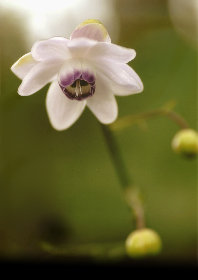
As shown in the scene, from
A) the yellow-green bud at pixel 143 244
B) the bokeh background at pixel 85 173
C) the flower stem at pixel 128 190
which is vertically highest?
the bokeh background at pixel 85 173

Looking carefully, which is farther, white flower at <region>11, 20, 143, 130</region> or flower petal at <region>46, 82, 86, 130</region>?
flower petal at <region>46, 82, 86, 130</region>

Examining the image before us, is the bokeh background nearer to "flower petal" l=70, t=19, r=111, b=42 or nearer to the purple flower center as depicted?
the purple flower center

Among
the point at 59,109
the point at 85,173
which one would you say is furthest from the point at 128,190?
the point at 85,173

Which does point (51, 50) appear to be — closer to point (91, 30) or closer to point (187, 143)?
point (91, 30)

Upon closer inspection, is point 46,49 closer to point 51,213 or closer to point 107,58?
point 107,58

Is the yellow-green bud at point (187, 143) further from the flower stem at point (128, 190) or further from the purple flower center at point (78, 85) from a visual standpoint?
the purple flower center at point (78, 85)

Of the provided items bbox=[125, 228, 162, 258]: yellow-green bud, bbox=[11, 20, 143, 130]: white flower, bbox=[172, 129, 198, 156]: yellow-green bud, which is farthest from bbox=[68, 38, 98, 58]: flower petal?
bbox=[125, 228, 162, 258]: yellow-green bud

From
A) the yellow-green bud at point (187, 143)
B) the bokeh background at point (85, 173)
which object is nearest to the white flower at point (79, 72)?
the yellow-green bud at point (187, 143)

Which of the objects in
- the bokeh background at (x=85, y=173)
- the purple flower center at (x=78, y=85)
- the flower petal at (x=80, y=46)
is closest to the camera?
the flower petal at (x=80, y=46)
